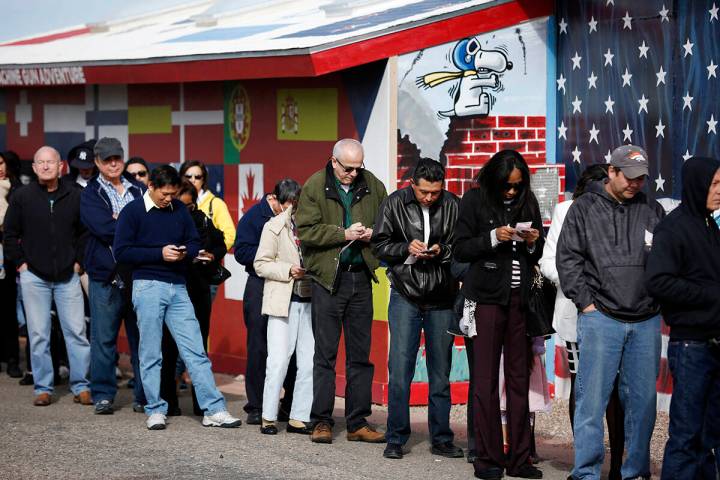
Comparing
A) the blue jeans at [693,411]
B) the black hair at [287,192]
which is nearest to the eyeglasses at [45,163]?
the black hair at [287,192]

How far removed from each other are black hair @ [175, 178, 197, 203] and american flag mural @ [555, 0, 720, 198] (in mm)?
3120

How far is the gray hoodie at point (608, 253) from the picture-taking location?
746cm

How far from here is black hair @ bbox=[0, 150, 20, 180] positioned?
13156 mm

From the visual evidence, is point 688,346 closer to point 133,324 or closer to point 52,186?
point 133,324

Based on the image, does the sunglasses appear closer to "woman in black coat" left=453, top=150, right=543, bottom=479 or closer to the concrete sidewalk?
"woman in black coat" left=453, top=150, right=543, bottom=479

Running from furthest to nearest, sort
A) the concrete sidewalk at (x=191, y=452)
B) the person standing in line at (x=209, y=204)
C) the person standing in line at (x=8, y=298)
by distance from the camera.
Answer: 1. the person standing in line at (x=8, y=298)
2. the person standing in line at (x=209, y=204)
3. the concrete sidewalk at (x=191, y=452)

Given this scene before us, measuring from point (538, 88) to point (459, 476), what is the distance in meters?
4.29

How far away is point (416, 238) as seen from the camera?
29.0ft

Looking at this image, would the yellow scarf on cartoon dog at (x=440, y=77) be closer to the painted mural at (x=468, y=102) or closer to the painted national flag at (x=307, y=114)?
the painted mural at (x=468, y=102)

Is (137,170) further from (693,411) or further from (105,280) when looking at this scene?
(693,411)

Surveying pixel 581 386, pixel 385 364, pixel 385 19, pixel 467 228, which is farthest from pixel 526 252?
pixel 385 19

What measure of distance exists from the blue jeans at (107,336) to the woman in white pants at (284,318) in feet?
4.56

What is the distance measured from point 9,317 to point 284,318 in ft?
14.0

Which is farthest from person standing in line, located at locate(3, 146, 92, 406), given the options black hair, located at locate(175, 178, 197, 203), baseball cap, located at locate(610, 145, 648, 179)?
baseball cap, located at locate(610, 145, 648, 179)
